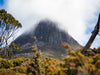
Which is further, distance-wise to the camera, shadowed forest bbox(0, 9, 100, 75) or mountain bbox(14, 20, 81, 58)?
mountain bbox(14, 20, 81, 58)

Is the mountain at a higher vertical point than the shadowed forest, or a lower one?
higher

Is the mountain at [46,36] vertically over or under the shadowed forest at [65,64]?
over

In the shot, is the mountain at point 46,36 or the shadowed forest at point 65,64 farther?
the mountain at point 46,36

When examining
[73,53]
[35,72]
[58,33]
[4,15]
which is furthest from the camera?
[58,33]

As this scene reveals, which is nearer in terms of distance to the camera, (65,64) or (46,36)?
(65,64)

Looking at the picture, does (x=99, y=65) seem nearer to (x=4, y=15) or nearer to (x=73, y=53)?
(x=73, y=53)

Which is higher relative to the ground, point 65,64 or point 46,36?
point 46,36

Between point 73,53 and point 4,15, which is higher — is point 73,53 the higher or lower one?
the lower one

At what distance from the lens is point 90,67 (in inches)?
113

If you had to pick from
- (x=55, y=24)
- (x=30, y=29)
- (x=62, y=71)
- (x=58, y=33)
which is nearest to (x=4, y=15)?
(x=62, y=71)

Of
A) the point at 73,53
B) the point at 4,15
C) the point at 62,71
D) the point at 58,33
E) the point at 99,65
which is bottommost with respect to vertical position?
the point at 62,71

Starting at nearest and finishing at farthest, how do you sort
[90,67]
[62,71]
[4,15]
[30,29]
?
[90,67], [62,71], [4,15], [30,29]

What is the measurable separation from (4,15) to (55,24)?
128 m

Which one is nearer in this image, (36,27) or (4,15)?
(4,15)
